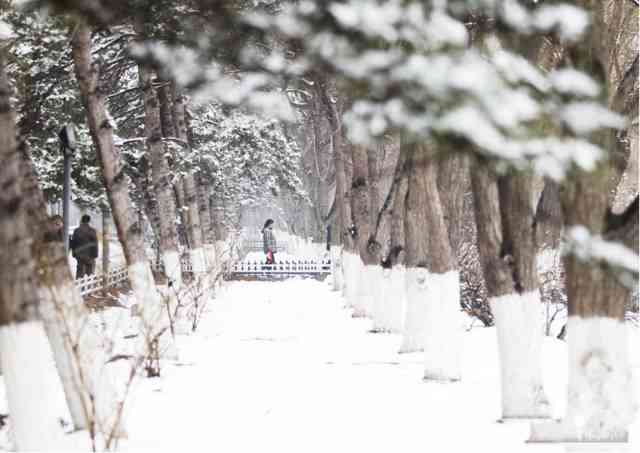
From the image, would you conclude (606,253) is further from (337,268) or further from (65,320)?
(337,268)

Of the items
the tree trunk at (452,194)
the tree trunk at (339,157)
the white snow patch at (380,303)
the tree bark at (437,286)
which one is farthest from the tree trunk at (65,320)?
the tree trunk at (339,157)

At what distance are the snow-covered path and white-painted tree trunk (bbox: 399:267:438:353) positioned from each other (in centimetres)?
26

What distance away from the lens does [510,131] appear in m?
4.62

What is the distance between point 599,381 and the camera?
244 inches

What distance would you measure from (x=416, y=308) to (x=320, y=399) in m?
3.98

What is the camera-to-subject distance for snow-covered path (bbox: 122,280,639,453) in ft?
23.3

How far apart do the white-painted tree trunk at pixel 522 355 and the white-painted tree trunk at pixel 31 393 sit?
12.3ft

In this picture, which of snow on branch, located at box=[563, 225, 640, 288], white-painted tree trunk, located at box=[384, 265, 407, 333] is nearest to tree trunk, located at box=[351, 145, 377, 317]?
white-painted tree trunk, located at box=[384, 265, 407, 333]

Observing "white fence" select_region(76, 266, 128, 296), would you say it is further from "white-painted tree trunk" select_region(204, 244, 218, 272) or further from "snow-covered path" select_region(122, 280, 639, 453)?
"snow-covered path" select_region(122, 280, 639, 453)

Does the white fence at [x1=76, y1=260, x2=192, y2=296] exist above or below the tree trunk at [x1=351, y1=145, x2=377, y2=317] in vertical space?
below

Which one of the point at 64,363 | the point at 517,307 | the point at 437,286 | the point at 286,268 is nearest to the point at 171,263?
the point at 437,286

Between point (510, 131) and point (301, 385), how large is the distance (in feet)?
19.5

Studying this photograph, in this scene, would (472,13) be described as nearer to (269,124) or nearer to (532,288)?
(532,288)

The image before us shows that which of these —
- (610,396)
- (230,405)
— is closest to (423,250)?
(230,405)
